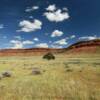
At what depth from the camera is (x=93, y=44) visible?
155375 millimetres

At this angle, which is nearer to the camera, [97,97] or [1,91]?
[97,97]

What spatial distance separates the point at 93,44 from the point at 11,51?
72.1m

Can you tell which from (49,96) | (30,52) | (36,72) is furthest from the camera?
(30,52)

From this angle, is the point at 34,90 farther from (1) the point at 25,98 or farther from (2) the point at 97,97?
(2) the point at 97,97

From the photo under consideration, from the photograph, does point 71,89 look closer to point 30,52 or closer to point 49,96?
point 49,96

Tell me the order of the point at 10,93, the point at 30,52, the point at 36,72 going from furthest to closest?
the point at 30,52 → the point at 36,72 → the point at 10,93

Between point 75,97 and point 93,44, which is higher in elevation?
point 93,44

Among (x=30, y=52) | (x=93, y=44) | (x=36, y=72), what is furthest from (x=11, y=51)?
(x=36, y=72)

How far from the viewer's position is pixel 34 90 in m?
10.6

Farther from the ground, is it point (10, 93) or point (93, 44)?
point (93, 44)

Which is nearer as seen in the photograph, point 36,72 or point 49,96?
point 49,96

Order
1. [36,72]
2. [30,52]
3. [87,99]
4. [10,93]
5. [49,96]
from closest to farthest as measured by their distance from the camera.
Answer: [87,99]
[49,96]
[10,93]
[36,72]
[30,52]

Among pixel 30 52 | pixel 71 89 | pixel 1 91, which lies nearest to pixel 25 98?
pixel 1 91

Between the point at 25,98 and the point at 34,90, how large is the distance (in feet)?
5.33
